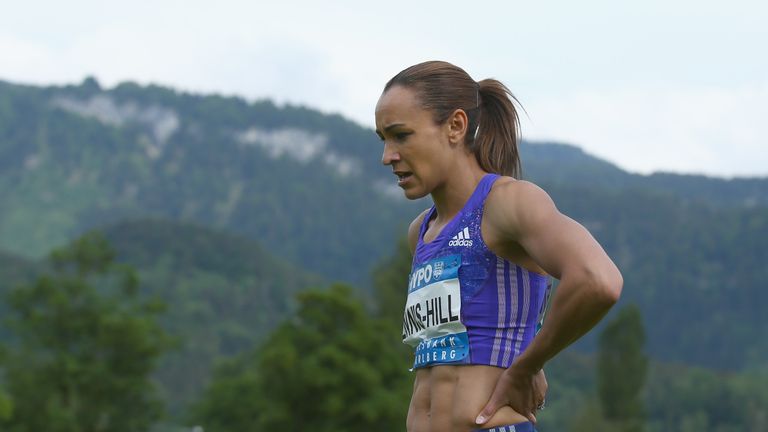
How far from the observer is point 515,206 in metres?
4.41

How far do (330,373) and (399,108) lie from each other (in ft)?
127

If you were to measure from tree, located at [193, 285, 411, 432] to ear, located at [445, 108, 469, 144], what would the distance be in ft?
122

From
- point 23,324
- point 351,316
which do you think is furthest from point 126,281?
point 351,316

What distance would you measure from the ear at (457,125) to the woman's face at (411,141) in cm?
2

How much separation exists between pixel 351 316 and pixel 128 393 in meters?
9.46

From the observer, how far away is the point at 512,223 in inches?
173

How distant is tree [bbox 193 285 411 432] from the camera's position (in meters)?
42.2

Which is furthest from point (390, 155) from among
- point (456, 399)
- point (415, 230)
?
point (456, 399)

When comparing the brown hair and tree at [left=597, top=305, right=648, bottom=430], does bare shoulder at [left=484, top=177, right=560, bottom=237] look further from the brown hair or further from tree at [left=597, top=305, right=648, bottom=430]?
tree at [left=597, top=305, right=648, bottom=430]

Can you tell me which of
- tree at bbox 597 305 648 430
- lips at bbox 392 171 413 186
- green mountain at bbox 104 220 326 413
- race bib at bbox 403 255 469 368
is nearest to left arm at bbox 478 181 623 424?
race bib at bbox 403 255 469 368

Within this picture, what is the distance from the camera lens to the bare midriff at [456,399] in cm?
448

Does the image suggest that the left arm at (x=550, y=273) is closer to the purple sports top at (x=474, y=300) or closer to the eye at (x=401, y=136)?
the purple sports top at (x=474, y=300)

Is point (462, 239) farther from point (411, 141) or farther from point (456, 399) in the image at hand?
point (456, 399)

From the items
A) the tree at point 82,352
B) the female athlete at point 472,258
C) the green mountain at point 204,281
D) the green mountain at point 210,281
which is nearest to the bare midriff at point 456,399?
the female athlete at point 472,258
